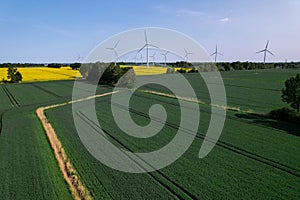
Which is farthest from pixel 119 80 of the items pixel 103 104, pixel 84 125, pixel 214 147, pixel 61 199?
pixel 61 199

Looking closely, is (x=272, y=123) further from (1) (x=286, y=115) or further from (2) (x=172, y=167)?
(2) (x=172, y=167)

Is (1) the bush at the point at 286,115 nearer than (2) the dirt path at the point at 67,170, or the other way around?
(2) the dirt path at the point at 67,170

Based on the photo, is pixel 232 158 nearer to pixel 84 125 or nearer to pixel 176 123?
pixel 176 123

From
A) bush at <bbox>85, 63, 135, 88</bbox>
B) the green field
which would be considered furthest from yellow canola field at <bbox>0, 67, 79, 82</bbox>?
the green field

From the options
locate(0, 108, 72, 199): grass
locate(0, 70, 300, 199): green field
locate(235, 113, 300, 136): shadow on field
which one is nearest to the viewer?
locate(0, 108, 72, 199): grass

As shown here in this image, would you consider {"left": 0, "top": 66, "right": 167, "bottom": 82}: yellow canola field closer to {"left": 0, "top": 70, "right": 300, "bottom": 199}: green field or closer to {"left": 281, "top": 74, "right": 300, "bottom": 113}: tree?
{"left": 281, "top": 74, "right": 300, "bottom": 113}: tree

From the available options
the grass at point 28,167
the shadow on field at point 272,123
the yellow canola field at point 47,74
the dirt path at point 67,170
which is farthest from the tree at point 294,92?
the yellow canola field at point 47,74

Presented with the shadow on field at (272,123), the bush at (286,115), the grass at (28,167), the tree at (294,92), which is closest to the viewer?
the grass at (28,167)

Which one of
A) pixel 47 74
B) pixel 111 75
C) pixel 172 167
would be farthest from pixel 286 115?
pixel 47 74

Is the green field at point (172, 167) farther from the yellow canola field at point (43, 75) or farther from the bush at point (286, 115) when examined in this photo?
the yellow canola field at point (43, 75)
